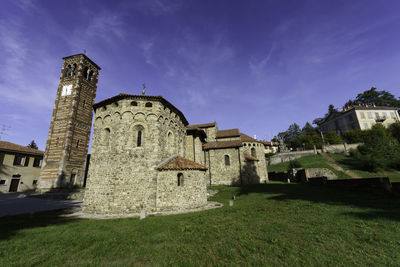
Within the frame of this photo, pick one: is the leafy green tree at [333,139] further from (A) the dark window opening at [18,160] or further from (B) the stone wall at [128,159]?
(A) the dark window opening at [18,160]

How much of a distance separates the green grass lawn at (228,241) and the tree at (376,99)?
2735 inches

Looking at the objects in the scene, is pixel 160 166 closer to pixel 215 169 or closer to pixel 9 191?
pixel 215 169

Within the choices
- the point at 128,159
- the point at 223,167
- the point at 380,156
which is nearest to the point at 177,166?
the point at 128,159

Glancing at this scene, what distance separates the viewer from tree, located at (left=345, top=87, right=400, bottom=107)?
53569mm

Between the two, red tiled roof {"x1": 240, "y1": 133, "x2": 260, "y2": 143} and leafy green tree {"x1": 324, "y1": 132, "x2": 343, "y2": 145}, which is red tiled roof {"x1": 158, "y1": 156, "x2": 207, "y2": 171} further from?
leafy green tree {"x1": 324, "y1": 132, "x2": 343, "y2": 145}

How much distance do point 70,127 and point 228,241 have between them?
30167 millimetres

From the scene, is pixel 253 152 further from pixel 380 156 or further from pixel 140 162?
pixel 140 162

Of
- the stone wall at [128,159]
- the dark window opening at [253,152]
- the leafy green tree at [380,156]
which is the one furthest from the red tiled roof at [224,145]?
the leafy green tree at [380,156]

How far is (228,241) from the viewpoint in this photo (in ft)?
19.4

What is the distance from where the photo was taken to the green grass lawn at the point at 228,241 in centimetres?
467

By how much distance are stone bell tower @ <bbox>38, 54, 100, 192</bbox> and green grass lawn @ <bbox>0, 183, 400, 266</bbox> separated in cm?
1969

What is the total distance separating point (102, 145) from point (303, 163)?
39050 millimetres

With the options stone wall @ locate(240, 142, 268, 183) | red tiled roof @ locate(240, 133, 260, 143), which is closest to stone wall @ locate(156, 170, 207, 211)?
stone wall @ locate(240, 142, 268, 183)

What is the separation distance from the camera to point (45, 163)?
81.6 feet
